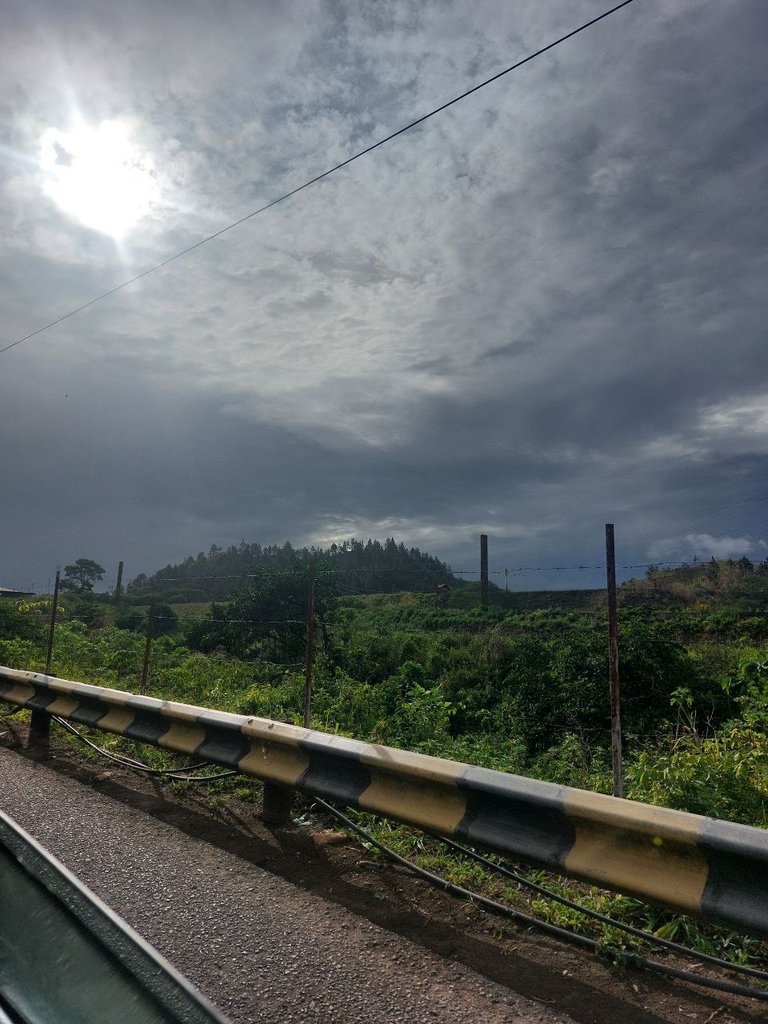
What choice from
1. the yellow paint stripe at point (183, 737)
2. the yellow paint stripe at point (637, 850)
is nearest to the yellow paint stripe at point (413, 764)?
the yellow paint stripe at point (637, 850)

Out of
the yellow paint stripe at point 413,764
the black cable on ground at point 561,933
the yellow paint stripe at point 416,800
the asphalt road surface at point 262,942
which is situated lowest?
the asphalt road surface at point 262,942

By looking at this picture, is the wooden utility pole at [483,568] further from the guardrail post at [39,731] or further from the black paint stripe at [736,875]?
the black paint stripe at [736,875]

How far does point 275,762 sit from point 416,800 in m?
1.23

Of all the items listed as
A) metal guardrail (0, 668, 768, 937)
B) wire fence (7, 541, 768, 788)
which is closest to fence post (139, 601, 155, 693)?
wire fence (7, 541, 768, 788)

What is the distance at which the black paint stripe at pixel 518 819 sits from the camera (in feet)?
9.89

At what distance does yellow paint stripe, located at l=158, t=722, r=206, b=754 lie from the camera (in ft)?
16.8

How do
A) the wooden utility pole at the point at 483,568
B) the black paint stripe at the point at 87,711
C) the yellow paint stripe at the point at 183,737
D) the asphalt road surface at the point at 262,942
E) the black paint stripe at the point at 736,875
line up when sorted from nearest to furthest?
the black paint stripe at the point at 736,875, the asphalt road surface at the point at 262,942, the yellow paint stripe at the point at 183,737, the black paint stripe at the point at 87,711, the wooden utility pole at the point at 483,568

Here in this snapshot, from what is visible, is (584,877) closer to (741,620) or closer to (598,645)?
(598,645)

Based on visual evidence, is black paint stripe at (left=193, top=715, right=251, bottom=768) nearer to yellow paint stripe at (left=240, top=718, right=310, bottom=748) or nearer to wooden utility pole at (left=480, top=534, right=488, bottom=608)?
yellow paint stripe at (left=240, top=718, right=310, bottom=748)

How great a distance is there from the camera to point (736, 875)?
100 inches

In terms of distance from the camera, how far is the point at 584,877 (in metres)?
2.88

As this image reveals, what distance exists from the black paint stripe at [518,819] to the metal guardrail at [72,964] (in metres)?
2.38

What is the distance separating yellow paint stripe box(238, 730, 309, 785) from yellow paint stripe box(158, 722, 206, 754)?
604 mm

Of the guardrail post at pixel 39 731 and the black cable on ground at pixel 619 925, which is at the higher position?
the guardrail post at pixel 39 731
